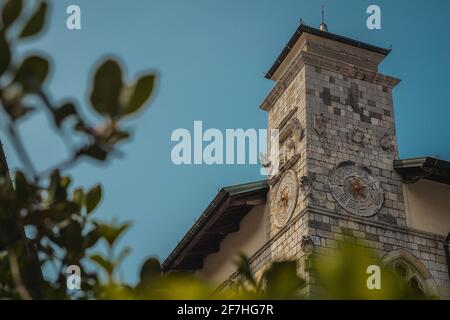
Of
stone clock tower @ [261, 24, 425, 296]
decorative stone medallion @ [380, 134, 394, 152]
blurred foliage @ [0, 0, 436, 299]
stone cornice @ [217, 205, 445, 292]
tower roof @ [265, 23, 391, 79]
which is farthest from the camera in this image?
tower roof @ [265, 23, 391, 79]

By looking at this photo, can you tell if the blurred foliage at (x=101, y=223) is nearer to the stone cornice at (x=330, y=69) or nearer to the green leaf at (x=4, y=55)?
the green leaf at (x=4, y=55)

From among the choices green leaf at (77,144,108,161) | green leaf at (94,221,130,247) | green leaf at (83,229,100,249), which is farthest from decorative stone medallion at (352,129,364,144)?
green leaf at (77,144,108,161)

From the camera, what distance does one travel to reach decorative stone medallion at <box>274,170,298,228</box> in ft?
41.1

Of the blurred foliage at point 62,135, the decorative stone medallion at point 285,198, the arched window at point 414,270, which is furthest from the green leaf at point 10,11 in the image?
the arched window at point 414,270

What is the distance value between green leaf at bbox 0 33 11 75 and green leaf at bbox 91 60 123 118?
17 cm

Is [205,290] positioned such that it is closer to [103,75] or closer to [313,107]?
[103,75]

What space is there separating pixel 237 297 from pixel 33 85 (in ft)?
Result: 2.13

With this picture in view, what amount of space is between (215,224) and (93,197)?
13164mm

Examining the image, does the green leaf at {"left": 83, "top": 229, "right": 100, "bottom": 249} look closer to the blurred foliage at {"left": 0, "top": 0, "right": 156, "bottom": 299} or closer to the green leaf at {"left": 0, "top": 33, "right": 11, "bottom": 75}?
the blurred foliage at {"left": 0, "top": 0, "right": 156, "bottom": 299}

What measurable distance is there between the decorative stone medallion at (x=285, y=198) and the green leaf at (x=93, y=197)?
34.7ft

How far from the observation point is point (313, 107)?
1305 centimetres

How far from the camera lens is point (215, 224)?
1501 cm

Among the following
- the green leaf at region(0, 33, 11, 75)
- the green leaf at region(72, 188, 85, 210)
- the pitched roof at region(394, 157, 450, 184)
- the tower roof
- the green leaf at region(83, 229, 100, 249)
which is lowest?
the green leaf at region(83, 229, 100, 249)

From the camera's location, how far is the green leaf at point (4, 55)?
4.14 ft
